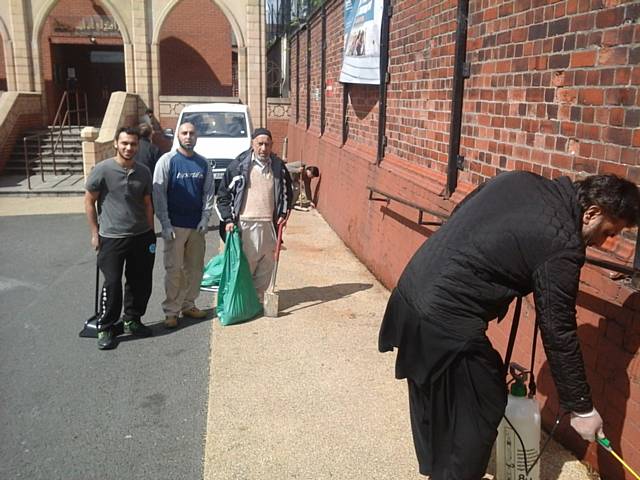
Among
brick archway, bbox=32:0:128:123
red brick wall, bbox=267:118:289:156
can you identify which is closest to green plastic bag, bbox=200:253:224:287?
red brick wall, bbox=267:118:289:156

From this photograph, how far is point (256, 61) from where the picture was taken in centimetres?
2056

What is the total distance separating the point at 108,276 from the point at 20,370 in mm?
989

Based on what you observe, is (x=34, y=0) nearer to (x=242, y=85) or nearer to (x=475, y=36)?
(x=242, y=85)

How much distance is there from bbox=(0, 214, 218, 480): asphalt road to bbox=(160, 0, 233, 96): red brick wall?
19.2 meters

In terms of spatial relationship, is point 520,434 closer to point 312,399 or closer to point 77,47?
point 312,399

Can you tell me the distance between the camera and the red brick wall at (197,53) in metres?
24.6

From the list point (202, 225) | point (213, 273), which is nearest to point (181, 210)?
point (202, 225)

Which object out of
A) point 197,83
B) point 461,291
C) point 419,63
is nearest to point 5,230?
point 419,63

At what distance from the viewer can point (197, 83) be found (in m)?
25.1

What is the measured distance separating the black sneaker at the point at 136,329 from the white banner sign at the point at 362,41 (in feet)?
13.2

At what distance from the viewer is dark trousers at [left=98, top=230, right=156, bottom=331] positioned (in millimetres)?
5258

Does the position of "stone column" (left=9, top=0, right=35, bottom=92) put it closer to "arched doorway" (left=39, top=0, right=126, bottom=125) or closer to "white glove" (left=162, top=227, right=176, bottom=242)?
"arched doorway" (left=39, top=0, right=126, bottom=125)

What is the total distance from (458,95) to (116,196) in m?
2.96

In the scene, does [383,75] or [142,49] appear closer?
[383,75]
